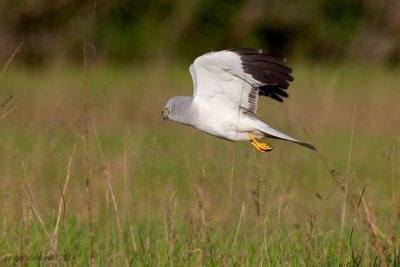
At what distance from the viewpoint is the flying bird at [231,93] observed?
5.12 metres

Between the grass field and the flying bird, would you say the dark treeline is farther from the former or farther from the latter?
the flying bird

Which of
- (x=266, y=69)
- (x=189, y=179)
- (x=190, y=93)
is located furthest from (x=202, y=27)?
(x=266, y=69)

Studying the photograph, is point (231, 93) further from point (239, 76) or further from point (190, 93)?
→ point (190, 93)

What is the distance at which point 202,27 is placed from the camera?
25.4 meters

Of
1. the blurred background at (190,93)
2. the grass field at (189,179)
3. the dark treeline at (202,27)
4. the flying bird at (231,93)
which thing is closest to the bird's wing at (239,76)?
the flying bird at (231,93)

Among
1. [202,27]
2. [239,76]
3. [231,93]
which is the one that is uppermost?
[202,27]

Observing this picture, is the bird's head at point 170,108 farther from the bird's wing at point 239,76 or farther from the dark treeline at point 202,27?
the dark treeline at point 202,27

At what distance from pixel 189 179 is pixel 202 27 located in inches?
732

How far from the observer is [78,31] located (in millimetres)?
23031

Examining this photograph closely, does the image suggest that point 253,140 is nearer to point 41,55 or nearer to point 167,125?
point 167,125

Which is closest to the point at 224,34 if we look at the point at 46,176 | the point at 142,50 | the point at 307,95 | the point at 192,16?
the point at 192,16

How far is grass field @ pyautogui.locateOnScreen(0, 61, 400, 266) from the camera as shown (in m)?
4.07

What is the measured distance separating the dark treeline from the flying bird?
1715 cm

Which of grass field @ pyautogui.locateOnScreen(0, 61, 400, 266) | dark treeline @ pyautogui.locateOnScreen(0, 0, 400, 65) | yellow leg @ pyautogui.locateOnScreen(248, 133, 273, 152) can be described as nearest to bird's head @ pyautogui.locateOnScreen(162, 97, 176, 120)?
grass field @ pyautogui.locateOnScreen(0, 61, 400, 266)
